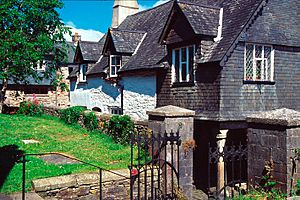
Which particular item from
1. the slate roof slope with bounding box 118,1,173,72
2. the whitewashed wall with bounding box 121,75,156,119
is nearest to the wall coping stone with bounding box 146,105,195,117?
the slate roof slope with bounding box 118,1,173,72

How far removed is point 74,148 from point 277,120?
9.01 meters

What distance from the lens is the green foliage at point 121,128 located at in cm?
1398

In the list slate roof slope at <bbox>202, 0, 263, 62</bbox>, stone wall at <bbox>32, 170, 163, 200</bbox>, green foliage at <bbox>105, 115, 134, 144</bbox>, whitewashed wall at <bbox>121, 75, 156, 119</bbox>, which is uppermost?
slate roof slope at <bbox>202, 0, 263, 62</bbox>

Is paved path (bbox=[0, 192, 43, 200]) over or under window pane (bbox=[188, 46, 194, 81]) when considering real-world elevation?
under

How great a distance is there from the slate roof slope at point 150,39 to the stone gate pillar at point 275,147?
10.3m

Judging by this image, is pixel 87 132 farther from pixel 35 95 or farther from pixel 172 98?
pixel 35 95

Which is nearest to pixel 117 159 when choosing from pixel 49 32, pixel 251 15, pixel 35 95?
pixel 251 15

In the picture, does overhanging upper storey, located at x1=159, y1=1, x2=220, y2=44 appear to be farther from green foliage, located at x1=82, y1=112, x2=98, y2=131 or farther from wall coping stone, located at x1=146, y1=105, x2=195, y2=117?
wall coping stone, located at x1=146, y1=105, x2=195, y2=117

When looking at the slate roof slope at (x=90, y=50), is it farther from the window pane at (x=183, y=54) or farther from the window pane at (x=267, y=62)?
the window pane at (x=267, y=62)

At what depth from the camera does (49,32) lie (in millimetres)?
26438

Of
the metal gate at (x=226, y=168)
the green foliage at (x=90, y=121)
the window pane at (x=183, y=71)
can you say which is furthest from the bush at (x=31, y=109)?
the metal gate at (x=226, y=168)

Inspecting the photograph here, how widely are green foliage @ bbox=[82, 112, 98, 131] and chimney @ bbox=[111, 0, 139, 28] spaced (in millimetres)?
16228

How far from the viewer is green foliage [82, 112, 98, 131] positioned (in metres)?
17.1

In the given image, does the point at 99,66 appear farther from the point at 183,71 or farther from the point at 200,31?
the point at 200,31
